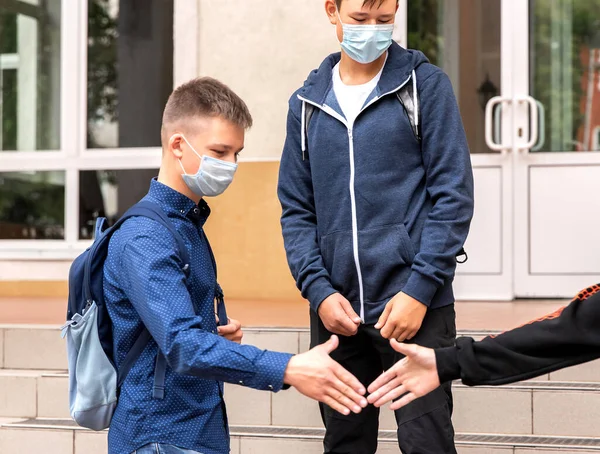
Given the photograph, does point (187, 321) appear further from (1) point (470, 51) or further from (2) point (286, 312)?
(1) point (470, 51)

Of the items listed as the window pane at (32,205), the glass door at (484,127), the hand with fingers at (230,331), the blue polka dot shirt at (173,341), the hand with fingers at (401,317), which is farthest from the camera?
the window pane at (32,205)

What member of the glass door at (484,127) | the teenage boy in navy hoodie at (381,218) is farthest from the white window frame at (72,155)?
the teenage boy in navy hoodie at (381,218)

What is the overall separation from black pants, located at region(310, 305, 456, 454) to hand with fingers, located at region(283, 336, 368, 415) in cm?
63

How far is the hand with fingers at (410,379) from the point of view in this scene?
252 cm

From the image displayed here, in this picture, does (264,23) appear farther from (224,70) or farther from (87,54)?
(87,54)

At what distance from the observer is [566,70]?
266 inches

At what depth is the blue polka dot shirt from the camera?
223 centimetres

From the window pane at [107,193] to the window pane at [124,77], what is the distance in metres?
0.23

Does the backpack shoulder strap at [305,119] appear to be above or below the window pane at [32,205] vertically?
above

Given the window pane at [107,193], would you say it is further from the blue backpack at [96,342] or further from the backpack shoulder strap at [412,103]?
the blue backpack at [96,342]

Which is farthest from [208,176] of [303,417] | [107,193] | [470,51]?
[107,193]

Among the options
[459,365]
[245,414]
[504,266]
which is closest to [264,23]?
[504,266]

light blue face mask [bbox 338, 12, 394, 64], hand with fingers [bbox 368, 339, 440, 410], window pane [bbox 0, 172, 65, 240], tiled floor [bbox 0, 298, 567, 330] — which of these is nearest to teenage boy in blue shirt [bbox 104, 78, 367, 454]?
hand with fingers [bbox 368, 339, 440, 410]

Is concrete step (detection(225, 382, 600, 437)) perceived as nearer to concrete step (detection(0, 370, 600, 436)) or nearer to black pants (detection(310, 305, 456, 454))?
concrete step (detection(0, 370, 600, 436))
